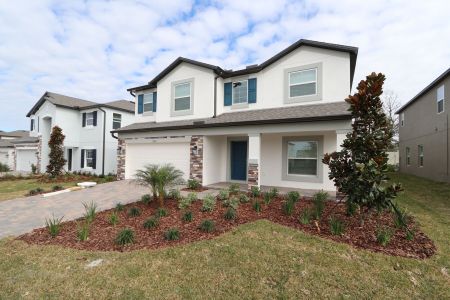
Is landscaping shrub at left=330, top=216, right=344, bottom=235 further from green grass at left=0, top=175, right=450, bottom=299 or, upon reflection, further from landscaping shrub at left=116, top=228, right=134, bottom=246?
landscaping shrub at left=116, top=228, right=134, bottom=246

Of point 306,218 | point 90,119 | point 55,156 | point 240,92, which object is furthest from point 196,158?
point 90,119

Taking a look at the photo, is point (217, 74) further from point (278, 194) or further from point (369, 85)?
point (369, 85)

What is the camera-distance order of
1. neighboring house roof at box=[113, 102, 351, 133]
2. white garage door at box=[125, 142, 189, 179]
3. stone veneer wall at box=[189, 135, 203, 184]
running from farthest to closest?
white garage door at box=[125, 142, 189, 179], stone veneer wall at box=[189, 135, 203, 184], neighboring house roof at box=[113, 102, 351, 133]

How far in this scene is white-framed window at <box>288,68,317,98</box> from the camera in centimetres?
1066

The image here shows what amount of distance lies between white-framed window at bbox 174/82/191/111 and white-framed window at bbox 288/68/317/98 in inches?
217

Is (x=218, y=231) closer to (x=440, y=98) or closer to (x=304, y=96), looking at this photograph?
(x=304, y=96)

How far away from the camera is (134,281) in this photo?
3693 mm

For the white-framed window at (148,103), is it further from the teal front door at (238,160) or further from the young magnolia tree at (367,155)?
the young magnolia tree at (367,155)

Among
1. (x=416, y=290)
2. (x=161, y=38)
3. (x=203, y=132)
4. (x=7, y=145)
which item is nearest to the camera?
(x=416, y=290)

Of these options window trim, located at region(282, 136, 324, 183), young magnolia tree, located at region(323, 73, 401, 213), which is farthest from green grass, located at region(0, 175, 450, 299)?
window trim, located at region(282, 136, 324, 183)

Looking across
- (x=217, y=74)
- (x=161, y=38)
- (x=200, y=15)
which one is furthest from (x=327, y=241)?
(x=161, y=38)

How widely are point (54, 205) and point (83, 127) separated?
13.1m

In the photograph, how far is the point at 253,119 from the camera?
33.5 ft

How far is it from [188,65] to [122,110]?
9.13 m
